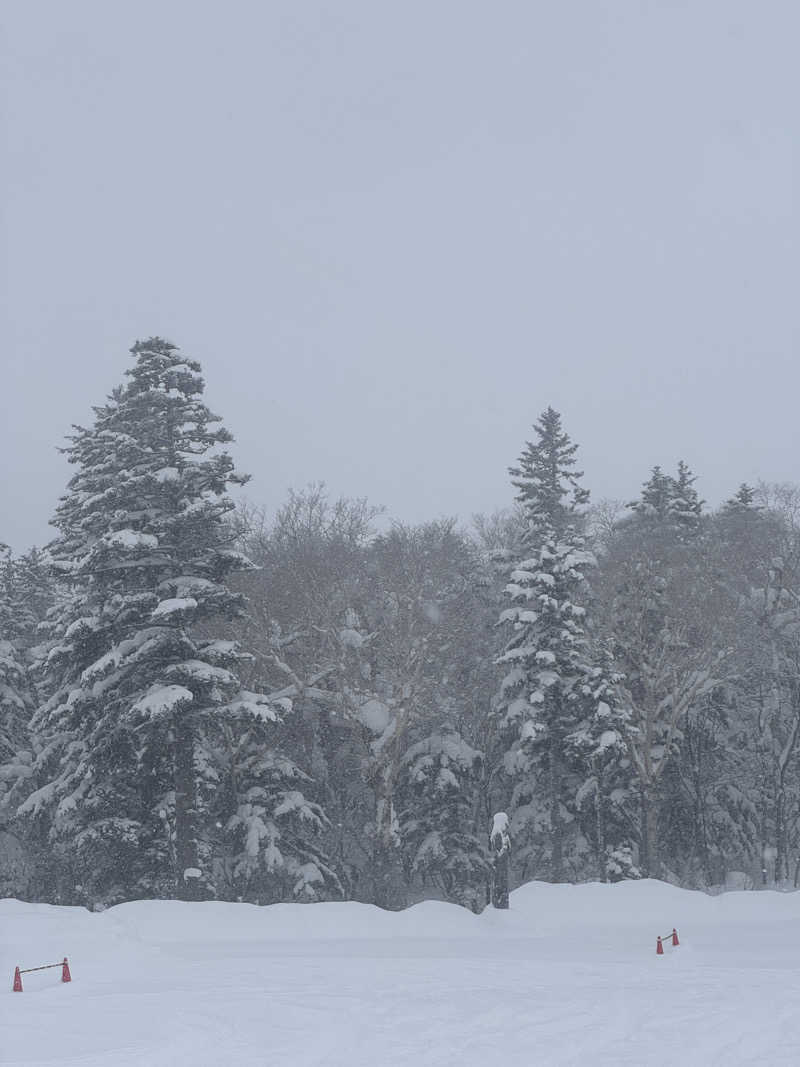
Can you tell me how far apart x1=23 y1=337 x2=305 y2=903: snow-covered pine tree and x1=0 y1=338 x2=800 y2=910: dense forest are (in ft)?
0.27

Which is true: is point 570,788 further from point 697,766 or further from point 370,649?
point 370,649

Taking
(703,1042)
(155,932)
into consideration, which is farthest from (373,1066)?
(155,932)

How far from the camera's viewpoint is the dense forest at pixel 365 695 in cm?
2688

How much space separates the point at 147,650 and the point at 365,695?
8.78m

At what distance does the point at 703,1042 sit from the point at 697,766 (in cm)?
2894

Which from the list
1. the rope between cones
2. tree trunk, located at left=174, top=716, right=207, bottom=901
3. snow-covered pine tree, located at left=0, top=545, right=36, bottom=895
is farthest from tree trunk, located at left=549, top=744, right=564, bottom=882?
the rope between cones

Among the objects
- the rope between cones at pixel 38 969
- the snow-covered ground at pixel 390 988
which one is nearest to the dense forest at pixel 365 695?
the snow-covered ground at pixel 390 988

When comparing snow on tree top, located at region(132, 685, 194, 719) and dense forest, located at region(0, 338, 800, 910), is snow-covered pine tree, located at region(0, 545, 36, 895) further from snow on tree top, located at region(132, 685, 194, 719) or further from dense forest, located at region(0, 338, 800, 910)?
snow on tree top, located at region(132, 685, 194, 719)

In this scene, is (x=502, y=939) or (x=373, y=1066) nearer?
(x=373, y=1066)

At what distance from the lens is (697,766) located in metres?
39.5

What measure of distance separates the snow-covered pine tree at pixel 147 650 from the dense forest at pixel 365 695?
82 mm

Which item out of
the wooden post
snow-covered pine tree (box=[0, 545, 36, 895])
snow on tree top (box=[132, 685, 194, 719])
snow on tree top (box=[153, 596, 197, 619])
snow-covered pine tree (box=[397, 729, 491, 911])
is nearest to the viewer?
snow on tree top (box=[132, 685, 194, 719])

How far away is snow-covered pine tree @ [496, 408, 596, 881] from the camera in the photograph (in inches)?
1313

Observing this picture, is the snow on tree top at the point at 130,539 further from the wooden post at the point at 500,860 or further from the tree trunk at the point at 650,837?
the tree trunk at the point at 650,837
